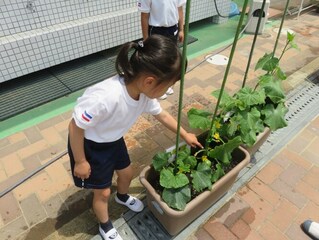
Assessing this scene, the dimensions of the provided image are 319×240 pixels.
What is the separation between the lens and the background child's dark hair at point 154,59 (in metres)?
1.27

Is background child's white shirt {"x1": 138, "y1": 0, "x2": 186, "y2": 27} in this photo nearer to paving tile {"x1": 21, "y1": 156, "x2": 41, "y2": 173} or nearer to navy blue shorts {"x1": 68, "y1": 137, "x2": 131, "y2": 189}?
navy blue shorts {"x1": 68, "y1": 137, "x2": 131, "y2": 189}

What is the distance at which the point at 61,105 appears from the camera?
324 centimetres

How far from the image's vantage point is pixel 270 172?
8.02ft

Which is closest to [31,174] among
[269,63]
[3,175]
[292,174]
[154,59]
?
[3,175]

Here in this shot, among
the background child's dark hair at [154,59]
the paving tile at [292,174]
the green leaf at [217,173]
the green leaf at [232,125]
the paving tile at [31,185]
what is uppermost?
the background child's dark hair at [154,59]

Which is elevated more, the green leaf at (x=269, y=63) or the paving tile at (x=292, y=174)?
the green leaf at (x=269, y=63)

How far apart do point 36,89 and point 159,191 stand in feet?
7.91

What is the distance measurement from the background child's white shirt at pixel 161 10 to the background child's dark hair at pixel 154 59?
65.5 inches

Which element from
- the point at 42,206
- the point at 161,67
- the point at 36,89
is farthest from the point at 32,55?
the point at 161,67

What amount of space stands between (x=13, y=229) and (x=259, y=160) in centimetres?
207

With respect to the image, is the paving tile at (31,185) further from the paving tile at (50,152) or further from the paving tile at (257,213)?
the paving tile at (257,213)

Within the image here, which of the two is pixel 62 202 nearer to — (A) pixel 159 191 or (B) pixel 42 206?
(B) pixel 42 206

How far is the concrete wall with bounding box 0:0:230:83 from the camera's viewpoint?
3166 mm

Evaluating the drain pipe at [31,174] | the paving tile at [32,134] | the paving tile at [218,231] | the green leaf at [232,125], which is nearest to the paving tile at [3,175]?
the drain pipe at [31,174]
